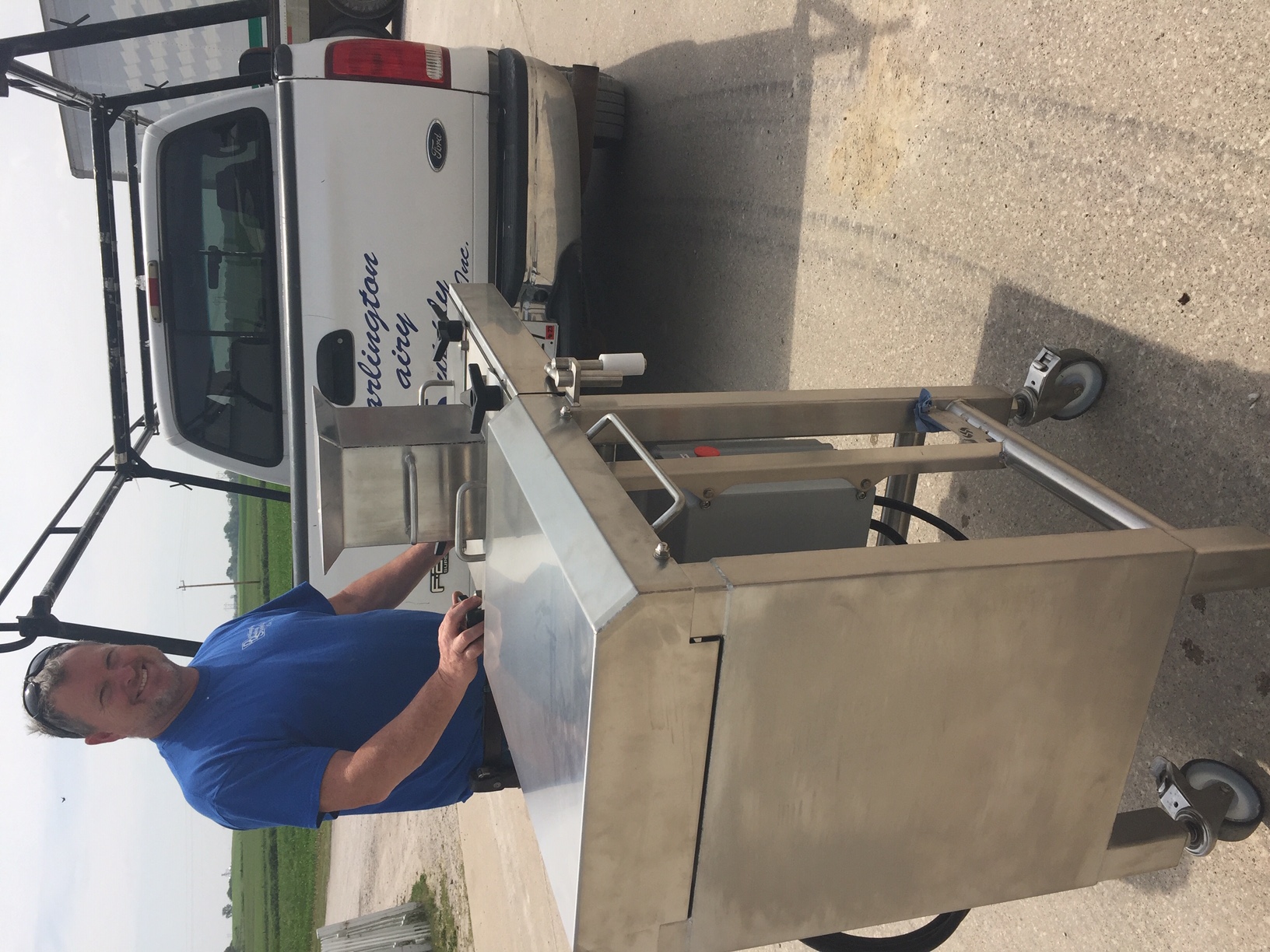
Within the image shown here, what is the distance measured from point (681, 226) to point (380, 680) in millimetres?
2309

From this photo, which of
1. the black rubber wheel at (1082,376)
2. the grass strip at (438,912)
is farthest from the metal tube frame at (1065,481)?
the grass strip at (438,912)

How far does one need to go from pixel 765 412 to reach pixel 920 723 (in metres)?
0.65

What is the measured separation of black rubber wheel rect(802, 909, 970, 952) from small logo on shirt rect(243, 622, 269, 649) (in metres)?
1.80

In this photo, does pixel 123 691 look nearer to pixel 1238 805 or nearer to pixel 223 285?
pixel 223 285

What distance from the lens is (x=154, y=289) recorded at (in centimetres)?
326

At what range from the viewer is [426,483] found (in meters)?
1.56

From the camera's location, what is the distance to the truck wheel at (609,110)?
4.03 metres

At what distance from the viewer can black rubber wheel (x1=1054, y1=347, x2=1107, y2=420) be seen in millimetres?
1732

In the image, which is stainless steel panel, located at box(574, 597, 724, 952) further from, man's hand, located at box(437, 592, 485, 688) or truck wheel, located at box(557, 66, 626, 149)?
truck wheel, located at box(557, 66, 626, 149)

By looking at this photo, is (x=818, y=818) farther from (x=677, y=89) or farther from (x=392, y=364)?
(x=677, y=89)

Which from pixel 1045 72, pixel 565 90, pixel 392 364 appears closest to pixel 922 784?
pixel 1045 72

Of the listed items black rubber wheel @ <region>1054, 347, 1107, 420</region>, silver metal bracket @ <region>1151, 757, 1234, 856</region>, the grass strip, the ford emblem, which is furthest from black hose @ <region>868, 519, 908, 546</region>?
the grass strip

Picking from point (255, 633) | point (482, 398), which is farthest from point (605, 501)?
point (255, 633)

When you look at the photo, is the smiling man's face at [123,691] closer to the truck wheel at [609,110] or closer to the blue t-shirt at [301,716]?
the blue t-shirt at [301,716]
